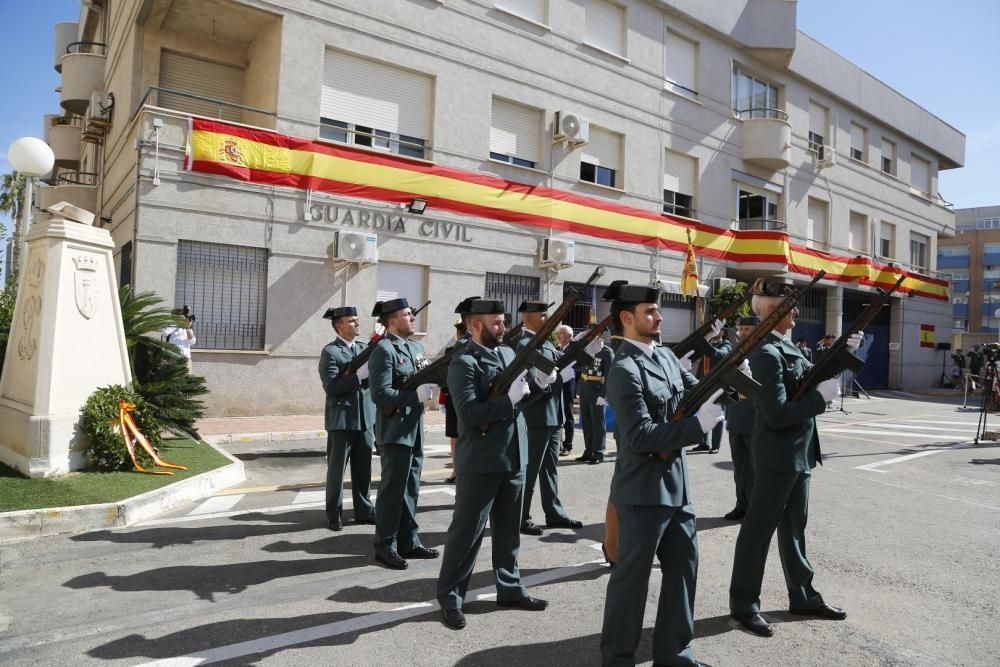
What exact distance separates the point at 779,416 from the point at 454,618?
2188 mm

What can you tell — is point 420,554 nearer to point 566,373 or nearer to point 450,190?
point 566,373

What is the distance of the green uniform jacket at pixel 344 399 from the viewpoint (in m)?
5.80

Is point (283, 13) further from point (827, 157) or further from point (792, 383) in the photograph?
point (827, 157)

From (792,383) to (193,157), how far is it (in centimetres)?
1120

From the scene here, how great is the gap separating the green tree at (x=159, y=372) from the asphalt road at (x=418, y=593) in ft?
5.86

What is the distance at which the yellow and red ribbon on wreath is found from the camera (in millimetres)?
6871

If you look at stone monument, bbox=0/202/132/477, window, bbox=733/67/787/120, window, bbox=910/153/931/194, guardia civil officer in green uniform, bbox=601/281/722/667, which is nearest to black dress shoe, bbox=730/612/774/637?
guardia civil officer in green uniform, bbox=601/281/722/667

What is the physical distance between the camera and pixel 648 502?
10.2 ft

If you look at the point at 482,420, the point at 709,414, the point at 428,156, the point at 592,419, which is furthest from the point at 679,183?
the point at 709,414

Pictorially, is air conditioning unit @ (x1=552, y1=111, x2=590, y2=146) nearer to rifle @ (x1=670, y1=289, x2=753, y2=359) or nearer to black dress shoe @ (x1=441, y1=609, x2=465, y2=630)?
rifle @ (x1=670, y1=289, x2=753, y2=359)

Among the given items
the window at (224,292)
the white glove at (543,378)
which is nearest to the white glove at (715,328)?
the white glove at (543,378)

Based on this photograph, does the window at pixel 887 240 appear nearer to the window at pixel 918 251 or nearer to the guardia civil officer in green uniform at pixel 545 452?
the window at pixel 918 251

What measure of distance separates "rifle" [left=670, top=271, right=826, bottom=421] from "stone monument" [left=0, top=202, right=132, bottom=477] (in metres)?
6.28

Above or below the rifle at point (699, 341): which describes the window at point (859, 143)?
above
